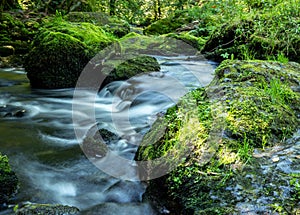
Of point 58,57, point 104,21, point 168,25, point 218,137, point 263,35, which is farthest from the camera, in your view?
point 168,25

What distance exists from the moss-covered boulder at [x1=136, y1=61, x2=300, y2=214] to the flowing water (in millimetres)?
401

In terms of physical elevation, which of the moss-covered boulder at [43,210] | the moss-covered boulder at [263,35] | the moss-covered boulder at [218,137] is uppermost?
the moss-covered boulder at [263,35]

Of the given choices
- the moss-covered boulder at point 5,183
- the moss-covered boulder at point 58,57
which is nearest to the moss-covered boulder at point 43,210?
the moss-covered boulder at point 5,183

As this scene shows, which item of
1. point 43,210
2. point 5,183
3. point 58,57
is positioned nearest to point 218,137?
point 43,210

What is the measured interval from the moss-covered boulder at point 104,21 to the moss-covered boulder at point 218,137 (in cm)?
772

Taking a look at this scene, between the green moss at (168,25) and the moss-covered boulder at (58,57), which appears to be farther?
the green moss at (168,25)

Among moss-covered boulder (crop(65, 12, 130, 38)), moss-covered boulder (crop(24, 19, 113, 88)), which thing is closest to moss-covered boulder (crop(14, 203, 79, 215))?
moss-covered boulder (crop(24, 19, 113, 88))

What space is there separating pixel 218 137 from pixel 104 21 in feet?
Result: 32.3

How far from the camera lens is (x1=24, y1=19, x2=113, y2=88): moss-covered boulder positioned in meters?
6.30

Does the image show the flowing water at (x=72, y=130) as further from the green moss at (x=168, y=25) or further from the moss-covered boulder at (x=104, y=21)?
the green moss at (x=168, y=25)

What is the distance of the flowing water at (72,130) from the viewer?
2.95 meters

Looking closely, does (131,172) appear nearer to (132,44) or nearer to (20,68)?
(132,44)

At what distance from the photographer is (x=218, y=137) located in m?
2.53

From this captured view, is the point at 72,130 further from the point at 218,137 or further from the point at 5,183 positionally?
the point at 218,137
